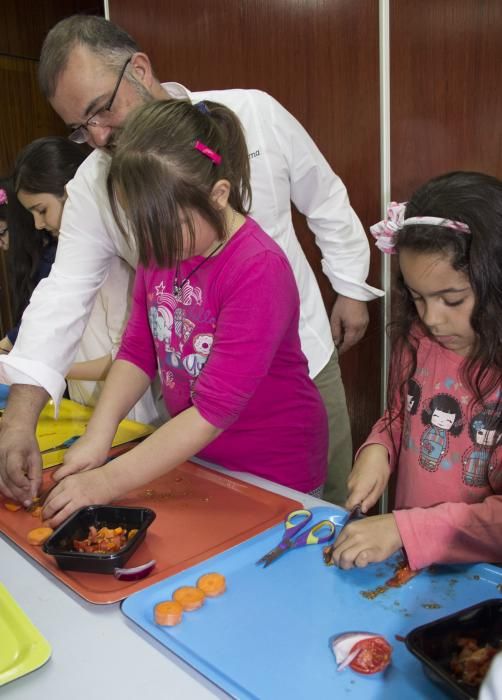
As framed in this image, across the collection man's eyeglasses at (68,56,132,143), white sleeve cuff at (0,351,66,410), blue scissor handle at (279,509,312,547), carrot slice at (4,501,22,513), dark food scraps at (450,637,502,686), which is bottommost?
carrot slice at (4,501,22,513)

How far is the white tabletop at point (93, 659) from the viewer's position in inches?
20.7

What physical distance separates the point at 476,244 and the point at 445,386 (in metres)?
0.23

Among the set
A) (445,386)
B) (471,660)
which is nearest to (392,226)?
(445,386)

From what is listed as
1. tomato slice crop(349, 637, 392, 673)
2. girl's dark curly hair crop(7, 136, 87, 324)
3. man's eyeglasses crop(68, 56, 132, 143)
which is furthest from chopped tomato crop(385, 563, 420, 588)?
girl's dark curly hair crop(7, 136, 87, 324)

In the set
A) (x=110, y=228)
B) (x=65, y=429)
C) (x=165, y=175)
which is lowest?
(x=65, y=429)

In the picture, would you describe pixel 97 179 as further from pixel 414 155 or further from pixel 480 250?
pixel 414 155

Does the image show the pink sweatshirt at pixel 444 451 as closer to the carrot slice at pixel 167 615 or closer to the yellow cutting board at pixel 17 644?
the carrot slice at pixel 167 615

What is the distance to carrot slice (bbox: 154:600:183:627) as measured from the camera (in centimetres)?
60

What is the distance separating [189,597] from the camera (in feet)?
2.08

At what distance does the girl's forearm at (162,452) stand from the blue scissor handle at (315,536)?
202 millimetres

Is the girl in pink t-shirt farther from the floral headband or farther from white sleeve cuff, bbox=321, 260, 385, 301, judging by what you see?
white sleeve cuff, bbox=321, 260, 385, 301

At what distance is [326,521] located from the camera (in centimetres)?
78

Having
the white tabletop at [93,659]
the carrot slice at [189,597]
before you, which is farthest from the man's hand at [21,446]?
the carrot slice at [189,597]

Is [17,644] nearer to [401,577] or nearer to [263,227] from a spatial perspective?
[401,577]
